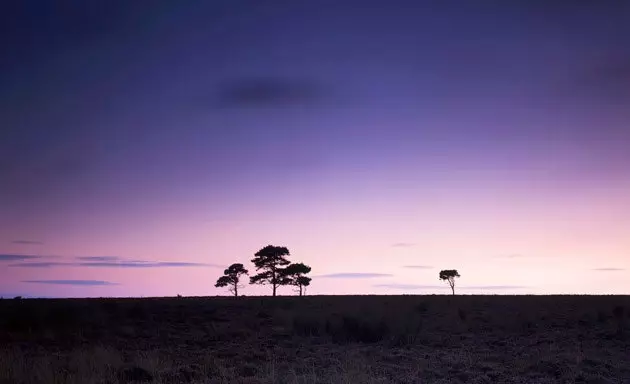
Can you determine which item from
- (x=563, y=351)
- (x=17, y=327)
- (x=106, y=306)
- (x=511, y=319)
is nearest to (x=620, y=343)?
(x=563, y=351)

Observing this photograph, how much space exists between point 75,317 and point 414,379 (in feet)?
75.4

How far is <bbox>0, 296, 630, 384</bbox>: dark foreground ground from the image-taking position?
15734 millimetres

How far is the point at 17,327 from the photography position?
3000 cm

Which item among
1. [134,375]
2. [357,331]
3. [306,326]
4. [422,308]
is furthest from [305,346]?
[422,308]

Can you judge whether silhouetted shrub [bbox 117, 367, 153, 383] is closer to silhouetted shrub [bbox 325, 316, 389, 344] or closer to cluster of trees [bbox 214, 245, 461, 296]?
silhouetted shrub [bbox 325, 316, 389, 344]

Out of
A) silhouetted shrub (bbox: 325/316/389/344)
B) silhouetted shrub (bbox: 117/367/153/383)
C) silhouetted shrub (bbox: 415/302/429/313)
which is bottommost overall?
silhouetted shrub (bbox: 117/367/153/383)

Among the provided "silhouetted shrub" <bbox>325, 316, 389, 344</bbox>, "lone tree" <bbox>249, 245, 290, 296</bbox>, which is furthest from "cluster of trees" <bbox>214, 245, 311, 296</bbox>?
"silhouetted shrub" <bbox>325, 316, 389, 344</bbox>

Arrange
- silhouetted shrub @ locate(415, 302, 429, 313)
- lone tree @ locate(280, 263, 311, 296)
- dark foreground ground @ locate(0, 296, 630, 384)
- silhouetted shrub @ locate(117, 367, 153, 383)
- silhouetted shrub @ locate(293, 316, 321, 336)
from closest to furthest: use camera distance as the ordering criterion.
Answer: silhouetted shrub @ locate(117, 367, 153, 383) → dark foreground ground @ locate(0, 296, 630, 384) → silhouetted shrub @ locate(293, 316, 321, 336) → silhouetted shrub @ locate(415, 302, 429, 313) → lone tree @ locate(280, 263, 311, 296)

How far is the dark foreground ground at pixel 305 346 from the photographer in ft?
51.6

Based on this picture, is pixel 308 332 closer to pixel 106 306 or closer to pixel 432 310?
pixel 432 310

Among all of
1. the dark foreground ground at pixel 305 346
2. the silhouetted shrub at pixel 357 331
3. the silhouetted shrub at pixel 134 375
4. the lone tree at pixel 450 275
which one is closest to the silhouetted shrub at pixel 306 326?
the dark foreground ground at pixel 305 346

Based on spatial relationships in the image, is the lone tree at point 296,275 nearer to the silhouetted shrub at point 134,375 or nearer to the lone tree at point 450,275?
the lone tree at point 450,275

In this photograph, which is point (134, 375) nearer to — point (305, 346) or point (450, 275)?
point (305, 346)

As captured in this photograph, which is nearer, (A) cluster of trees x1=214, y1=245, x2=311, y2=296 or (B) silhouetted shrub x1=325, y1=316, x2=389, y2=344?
(B) silhouetted shrub x1=325, y1=316, x2=389, y2=344
